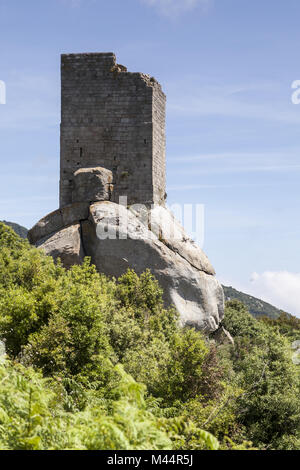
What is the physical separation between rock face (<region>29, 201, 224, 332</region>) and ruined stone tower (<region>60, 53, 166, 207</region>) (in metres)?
1.09

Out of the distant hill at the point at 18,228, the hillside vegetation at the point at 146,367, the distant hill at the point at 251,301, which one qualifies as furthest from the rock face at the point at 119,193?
the distant hill at the point at 18,228

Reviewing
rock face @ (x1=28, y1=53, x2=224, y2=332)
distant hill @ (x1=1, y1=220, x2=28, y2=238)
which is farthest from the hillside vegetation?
distant hill @ (x1=1, y1=220, x2=28, y2=238)

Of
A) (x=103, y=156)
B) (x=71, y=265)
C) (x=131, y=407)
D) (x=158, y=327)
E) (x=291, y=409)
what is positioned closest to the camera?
(x=131, y=407)

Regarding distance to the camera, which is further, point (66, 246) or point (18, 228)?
point (18, 228)

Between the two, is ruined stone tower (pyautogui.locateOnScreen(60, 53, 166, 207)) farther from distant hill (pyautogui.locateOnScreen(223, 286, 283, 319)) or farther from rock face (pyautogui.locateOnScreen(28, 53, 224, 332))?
distant hill (pyautogui.locateOnScreen(223, 286, 283, 319))

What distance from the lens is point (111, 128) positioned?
93.8 ft

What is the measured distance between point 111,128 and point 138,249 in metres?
6.21

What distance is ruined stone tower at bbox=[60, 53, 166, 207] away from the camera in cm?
2811

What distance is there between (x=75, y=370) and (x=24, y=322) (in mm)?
2104

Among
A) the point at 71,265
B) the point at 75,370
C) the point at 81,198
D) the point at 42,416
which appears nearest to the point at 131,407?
the point at 42,416

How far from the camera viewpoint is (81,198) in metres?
27.9

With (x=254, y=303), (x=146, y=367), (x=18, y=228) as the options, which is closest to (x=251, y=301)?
(x=254, y=303)

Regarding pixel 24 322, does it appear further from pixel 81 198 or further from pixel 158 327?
pixel 81 198

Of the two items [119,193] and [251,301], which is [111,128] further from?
[251,301]
